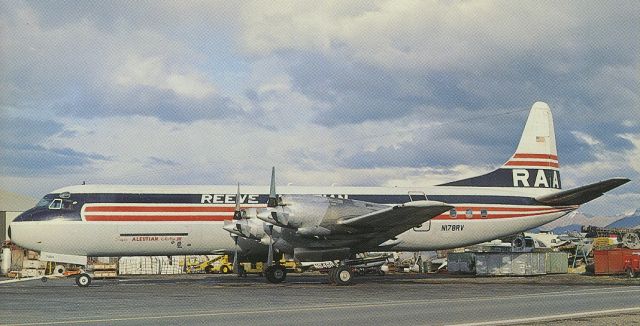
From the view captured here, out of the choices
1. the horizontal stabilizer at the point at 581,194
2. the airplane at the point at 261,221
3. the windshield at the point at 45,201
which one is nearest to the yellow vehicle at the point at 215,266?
the airplane at the point at 261,221

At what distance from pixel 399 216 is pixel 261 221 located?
5.70 m

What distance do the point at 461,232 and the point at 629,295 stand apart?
36.4 feet

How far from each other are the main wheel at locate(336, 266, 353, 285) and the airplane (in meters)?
0.04

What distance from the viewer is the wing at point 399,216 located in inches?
964

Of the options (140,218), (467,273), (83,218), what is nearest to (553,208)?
(467,273)

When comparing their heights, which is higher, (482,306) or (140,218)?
(140,218)

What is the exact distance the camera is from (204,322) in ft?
43.7

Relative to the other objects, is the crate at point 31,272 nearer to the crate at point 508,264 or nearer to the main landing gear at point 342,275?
the main landing gear at point 342,275

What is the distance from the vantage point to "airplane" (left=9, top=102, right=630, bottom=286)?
26219 mm

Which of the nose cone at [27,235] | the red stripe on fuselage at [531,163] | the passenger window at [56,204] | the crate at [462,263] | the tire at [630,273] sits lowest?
the tire at [630,273]

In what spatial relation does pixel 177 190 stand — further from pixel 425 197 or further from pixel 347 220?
pixel 425 197

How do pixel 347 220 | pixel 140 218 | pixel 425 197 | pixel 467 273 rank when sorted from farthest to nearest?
pixel 467 273
pixel 425 197
pixel 140 218
pixel 347 220

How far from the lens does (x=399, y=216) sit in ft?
84.2

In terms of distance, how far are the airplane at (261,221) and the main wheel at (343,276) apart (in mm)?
40
